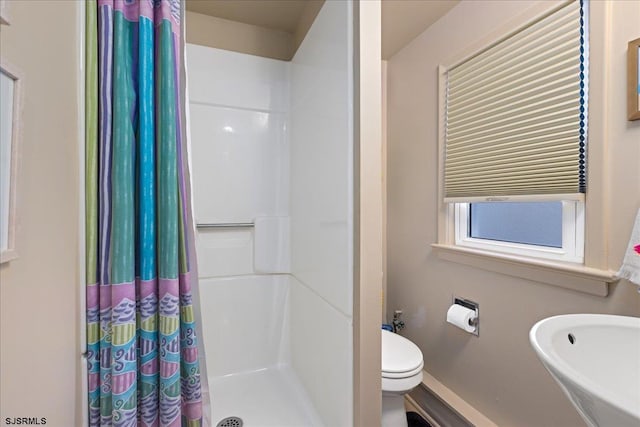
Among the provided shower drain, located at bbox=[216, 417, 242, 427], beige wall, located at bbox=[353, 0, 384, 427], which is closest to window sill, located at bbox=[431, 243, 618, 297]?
beige wall, located at bbox=[353, 0, 384, 427]

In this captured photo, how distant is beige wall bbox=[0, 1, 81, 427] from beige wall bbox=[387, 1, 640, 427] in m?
1.64

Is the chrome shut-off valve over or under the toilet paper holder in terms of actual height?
under

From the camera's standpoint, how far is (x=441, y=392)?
170cm

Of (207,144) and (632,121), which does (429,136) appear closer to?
(632,121)

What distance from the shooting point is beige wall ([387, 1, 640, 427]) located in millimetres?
1057

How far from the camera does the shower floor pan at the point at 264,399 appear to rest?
133 cm

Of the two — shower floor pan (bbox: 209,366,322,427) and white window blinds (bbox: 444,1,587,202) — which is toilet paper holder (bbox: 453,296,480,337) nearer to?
white window blinds (bbox: 444,1,587,202)

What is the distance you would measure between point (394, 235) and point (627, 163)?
1.33 meters

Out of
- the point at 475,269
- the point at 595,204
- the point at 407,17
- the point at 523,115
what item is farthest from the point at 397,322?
the point at 407,17

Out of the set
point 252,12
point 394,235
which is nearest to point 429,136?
point 394,235

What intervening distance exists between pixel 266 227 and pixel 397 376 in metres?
1.00

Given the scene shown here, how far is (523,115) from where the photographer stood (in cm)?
135

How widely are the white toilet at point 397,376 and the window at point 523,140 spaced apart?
2.26 feet

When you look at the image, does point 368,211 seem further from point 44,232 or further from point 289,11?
point 289,11
